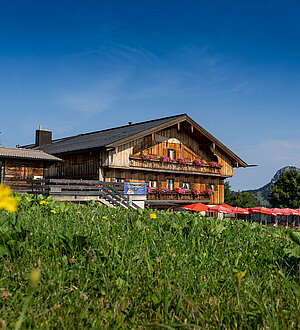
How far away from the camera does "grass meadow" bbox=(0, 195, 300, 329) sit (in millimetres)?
2078

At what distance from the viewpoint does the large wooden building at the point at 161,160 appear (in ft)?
84.8

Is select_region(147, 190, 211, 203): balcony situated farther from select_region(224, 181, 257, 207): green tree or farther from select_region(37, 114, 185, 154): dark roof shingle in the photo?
select_region(224, 181, 257, 207): green tree

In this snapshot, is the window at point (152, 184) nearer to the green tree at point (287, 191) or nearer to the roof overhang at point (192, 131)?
the roof overhang at point (192, 131)

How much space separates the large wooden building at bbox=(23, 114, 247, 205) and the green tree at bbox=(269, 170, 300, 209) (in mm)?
21409

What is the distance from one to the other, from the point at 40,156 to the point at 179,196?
41.7 feet

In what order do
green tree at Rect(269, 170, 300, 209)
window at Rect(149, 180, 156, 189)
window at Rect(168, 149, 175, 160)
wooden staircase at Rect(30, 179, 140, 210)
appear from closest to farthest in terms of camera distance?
wooden staircase at Rect(30, 179, 140, 210), window at Rect(149, 180, 156, 189), window at Rect(168, 149, 175, 160), green tree at Rect(269, 170, 300, 209)

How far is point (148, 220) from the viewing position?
16.1 feet

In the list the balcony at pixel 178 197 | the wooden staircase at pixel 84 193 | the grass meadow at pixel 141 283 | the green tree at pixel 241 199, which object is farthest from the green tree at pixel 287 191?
the grass meadow at pixel 141 283

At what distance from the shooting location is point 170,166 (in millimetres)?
29422

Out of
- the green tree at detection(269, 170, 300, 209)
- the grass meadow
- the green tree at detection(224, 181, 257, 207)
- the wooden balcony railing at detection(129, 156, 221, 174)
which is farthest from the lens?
the green tree at detection(224, 181, 257, 207)

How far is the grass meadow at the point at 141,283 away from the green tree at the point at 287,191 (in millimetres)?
52997

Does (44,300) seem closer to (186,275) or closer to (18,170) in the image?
(186,275)

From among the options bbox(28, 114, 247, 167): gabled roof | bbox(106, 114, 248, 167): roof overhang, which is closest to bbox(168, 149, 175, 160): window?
bbox(106, 114, 248, 167): roof overhang

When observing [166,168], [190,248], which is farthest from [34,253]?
[166,168]
